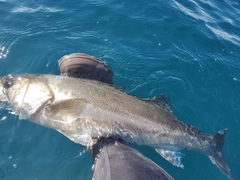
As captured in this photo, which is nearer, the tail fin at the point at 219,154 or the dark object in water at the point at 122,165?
the dark object in water at the point at 122,165

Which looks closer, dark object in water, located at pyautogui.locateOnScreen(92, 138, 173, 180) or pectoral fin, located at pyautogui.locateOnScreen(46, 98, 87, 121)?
dark object in water, located at pyautogui.locateOnScreen(92, 138, 173, 180)

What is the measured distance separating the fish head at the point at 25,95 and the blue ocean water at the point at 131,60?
722 millimetres

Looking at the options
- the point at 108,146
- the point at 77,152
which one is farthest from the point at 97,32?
the point at 108,146

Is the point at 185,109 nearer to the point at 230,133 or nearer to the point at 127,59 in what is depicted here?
the point at 230,133

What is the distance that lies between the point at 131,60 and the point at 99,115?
10.2 ft

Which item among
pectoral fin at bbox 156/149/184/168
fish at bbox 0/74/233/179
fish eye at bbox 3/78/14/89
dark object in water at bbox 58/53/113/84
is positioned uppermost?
dark object in water at bbox 58/53/113/84

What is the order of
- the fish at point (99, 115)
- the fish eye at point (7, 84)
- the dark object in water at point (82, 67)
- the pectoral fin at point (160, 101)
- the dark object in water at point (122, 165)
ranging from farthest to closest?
the dark object in water at point (82, 67)
the pectoral fin at point (160, 101)
the fish eye at point (7, 84)
the fish at point (99, 115)
the dark object in water at point (122, 165)

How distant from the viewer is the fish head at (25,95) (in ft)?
15.2

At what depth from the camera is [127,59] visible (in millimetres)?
7238

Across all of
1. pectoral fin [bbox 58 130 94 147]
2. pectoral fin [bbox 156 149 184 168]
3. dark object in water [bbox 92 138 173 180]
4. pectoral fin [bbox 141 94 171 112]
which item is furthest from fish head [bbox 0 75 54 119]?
pectoral fin [bbox 156 149 184 168]

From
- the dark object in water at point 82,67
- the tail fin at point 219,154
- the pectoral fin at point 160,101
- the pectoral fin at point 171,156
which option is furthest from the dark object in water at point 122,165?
the tail fin at point 219,154

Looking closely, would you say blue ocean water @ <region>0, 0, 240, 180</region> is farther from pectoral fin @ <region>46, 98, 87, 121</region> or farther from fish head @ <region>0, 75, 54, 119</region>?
pectoral fin @ <region>46, 98, 87, 121</region>

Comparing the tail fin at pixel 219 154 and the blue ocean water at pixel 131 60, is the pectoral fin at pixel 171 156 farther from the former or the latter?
the tail fin at pixel 219 154

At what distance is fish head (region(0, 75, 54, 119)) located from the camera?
4.64m
